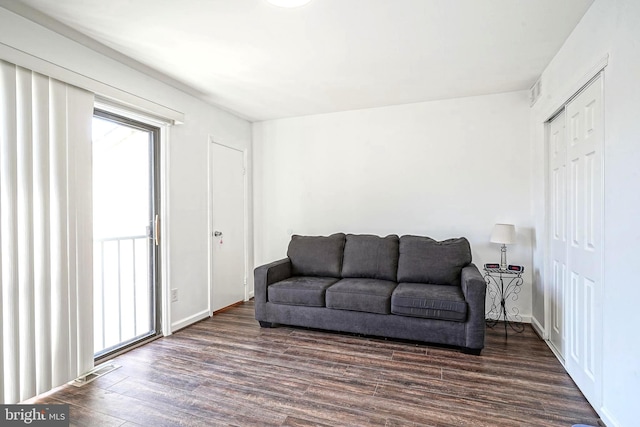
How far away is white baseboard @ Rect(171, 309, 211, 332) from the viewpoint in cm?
323

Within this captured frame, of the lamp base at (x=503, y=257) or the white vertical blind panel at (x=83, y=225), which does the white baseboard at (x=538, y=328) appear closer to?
the lamp base at (x=503, y=257)

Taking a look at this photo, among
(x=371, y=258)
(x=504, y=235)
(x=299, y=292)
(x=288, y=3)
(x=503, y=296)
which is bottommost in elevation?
(x=503, y=296)

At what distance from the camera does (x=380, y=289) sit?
3035mm

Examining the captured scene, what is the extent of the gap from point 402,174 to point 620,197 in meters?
2.32

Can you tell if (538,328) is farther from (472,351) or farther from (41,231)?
(41,231)

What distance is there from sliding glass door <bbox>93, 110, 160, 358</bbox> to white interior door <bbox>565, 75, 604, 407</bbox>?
3.58 m

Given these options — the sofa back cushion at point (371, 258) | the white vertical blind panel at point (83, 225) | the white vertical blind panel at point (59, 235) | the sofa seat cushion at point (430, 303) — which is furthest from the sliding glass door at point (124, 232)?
the sofa seat cushion at point (430, 303)

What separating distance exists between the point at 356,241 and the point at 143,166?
7.97 feet

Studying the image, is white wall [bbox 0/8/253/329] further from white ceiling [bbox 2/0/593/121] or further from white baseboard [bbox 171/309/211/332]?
white ceiling [bbox 2/0/593/121]

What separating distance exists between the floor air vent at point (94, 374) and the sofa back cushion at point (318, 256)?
196 centimetres

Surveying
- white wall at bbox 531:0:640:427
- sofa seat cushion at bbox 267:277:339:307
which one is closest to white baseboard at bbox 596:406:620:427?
white wall at bbox 531:0:640:427

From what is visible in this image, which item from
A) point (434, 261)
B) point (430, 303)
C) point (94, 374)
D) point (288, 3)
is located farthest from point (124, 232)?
point (434, 261)

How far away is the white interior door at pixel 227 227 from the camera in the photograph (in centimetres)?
385

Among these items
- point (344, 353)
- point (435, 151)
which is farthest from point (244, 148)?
point (344, 353)
